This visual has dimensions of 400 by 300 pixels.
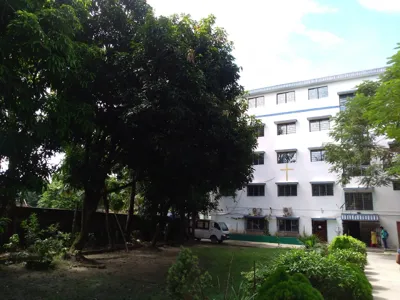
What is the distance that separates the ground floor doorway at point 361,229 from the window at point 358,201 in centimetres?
125

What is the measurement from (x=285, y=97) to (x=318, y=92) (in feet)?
9.19

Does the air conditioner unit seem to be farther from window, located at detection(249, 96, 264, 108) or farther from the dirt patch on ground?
the dirt patch on ground

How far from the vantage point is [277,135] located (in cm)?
2872

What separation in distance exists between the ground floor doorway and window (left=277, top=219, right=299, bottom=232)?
11.6ft

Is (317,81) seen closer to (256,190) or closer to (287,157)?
(287,157)

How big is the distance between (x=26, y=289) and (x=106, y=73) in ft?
17.3

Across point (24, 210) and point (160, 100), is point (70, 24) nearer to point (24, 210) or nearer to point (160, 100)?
point (160, 100)

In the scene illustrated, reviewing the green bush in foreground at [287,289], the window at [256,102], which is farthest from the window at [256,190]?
the green bush in foreground at [287,289]

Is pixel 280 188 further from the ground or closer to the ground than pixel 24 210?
further from the ground

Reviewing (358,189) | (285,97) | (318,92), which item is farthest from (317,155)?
(285,97)

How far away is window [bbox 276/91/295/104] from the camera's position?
93.9 ft

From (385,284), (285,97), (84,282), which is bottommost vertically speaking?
(84,282)

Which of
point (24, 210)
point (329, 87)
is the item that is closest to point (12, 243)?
point (24, 210)

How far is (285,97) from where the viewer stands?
28969 mm
